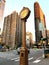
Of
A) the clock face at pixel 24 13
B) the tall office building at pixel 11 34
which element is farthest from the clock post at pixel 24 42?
the tall office building at pixel 11 34

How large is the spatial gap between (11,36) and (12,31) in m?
0.84

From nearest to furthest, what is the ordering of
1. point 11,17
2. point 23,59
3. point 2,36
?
point 23,59 → point 2,36 → point 11,17

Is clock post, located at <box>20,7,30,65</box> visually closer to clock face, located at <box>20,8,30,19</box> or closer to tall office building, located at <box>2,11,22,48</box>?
clock face, located at <box>20,8,30,19</box>

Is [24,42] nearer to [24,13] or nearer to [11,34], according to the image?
[24,13]

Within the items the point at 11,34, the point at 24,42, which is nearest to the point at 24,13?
the point at 24,42

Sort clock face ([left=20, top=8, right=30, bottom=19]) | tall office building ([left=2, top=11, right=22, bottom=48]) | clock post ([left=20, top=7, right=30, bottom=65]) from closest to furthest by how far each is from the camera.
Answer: clock post ([left=20, top=7, right=30, bottom=65])
clock face ([left=20, top=8, right=30, bottom=19])
tall office building ([left=2, top=11, right=22, bottom=48])

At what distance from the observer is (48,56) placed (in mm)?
9570

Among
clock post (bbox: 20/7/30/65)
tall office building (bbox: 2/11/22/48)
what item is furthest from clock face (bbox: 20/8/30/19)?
tall office building (bbox: 2/11/22/48)

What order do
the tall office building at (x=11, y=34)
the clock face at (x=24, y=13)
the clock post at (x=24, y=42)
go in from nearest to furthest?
the clock post at (x=24, y=42) → the clock face at (x=24, y=13) → the tall office building at (x=11, y=34)

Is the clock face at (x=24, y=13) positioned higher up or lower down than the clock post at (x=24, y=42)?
higher up

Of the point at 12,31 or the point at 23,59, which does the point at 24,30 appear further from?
the point at 12,31

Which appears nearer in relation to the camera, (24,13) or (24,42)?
(24,42)

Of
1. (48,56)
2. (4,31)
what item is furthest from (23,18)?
(4,31)

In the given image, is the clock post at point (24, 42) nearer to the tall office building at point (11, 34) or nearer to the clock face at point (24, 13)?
the clock face at point (24, 13)
